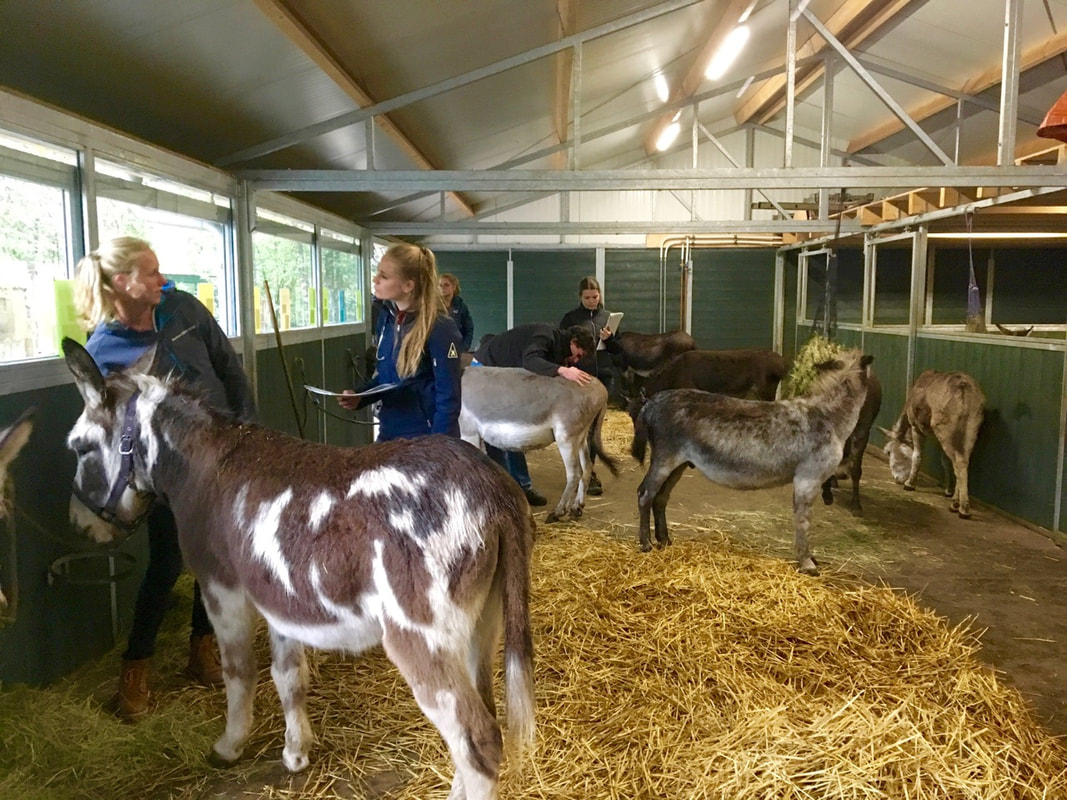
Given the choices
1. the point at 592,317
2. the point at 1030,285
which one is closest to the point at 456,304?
the point at 592,317

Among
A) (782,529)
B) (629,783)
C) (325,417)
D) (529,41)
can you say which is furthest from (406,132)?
(629,783)

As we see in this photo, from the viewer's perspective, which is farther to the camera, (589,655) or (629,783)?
(589,655)

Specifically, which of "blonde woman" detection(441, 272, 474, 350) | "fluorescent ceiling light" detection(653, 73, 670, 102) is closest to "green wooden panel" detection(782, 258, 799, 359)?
"fluorescent ceiling light" detection(653, 73, 670, 102)

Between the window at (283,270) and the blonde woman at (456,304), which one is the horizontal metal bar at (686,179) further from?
the blonde woman at (456,304)

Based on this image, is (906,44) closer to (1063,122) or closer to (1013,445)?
(1013,445)

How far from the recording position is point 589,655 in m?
3.38

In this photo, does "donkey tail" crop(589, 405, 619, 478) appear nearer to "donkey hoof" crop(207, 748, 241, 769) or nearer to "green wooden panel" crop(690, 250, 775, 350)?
"donkey hoof" crop(207, 748, 241, 769)

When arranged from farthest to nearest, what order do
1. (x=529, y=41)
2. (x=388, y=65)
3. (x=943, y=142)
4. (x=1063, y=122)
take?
(x=943, y=142), (x=529, y=41), (x=388, y=65), (x=1063, y=122)

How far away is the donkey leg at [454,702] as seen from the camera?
6.29 feet

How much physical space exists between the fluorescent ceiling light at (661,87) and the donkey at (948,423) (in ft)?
14.9

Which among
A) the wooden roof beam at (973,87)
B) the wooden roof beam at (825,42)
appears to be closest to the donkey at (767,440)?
the wooden roof beam at (973,87)

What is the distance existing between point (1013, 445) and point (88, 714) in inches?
253

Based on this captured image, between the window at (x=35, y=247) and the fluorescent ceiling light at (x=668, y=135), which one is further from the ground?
the fluorescent ceiling light at (x=668, y=135)

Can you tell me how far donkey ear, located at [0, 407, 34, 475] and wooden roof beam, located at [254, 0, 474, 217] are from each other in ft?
6.30
